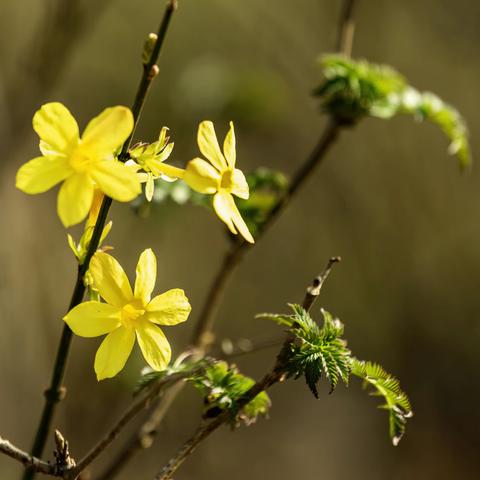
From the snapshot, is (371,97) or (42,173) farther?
A: (371,97)

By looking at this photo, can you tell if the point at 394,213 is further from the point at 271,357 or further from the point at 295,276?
the point at 271,357

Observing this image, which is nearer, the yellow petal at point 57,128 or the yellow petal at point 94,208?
the yellow petal at point 57,128

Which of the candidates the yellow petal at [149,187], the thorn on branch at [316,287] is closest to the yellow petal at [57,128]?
the yellow petal at [149,187]

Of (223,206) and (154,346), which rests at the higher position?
(223,206)

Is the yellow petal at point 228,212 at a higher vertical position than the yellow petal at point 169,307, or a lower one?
higher

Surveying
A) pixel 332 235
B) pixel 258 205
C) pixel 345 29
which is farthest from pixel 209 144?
pixel 332 235

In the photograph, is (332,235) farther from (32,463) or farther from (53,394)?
(32,463)

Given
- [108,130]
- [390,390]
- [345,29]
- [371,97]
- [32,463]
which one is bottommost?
[32,463]

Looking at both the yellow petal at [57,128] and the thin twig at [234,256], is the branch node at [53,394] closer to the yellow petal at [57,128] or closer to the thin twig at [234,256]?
the yellow petal at [57,128]
